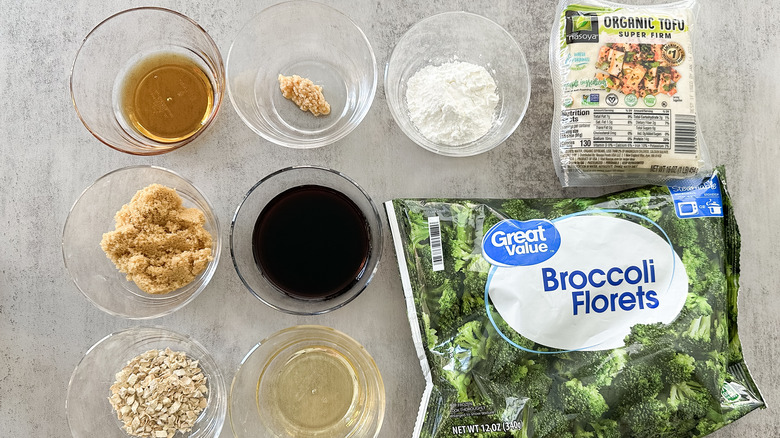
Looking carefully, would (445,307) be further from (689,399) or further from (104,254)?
(104,254)

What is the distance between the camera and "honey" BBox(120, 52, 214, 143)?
155 cm

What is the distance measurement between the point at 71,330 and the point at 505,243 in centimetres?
126

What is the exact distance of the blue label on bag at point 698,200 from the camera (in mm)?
1489

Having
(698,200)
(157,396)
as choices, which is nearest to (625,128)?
(698,200)

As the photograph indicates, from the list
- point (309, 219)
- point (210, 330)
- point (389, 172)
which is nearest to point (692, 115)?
point (389, 172)

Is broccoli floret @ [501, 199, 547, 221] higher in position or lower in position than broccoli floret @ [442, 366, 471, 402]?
higher

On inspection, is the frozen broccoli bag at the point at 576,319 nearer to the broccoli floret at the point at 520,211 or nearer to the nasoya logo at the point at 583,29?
the broccoli floret at the point at 520,211

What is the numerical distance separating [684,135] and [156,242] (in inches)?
56.5

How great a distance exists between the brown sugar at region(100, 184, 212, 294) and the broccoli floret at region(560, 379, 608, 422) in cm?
101

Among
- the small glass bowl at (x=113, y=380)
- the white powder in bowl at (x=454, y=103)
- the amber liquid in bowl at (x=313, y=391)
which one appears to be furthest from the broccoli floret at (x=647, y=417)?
the small glass bowl at (x=113, y=380)

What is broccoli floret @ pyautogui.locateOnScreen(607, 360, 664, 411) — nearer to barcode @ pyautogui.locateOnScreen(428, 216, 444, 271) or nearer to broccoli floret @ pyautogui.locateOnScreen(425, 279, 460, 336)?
broccoli floret @ pyautogui.locateOnScreen(425, 279, 460, 336)

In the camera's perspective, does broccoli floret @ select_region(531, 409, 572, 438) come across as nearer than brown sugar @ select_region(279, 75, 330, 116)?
Yes

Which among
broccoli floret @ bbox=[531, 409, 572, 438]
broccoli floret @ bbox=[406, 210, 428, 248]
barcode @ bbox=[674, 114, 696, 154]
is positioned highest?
barcode @ bbox=[674, 114, 696, 154]

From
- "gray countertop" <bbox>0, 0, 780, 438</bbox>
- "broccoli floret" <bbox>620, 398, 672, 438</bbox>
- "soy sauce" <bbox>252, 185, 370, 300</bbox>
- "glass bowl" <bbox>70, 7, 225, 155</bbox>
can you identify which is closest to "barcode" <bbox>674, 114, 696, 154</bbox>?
"gray countertop" <bbox>0, 0, 780, 438</bbox>
